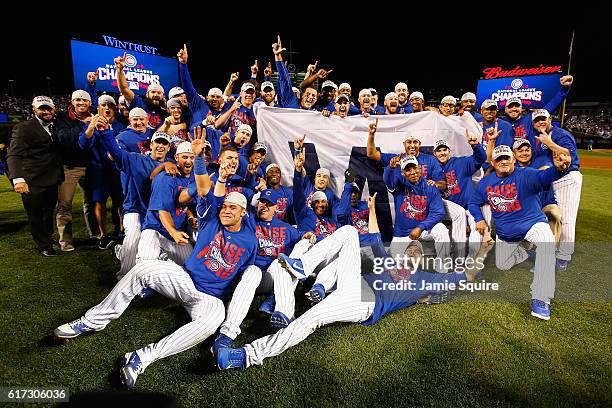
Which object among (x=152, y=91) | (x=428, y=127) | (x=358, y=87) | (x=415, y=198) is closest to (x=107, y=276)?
(x=152, y=91)

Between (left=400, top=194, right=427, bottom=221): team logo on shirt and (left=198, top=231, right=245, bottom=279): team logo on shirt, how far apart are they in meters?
2.92

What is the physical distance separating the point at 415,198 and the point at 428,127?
164 cm

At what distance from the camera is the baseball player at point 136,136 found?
598 centimetres

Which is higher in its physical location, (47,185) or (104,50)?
(104,50)

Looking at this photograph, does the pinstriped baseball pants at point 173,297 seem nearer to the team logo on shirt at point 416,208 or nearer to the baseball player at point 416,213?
the baseball player at point 416,213

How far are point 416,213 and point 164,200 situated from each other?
3.61 m

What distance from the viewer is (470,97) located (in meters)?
7.43

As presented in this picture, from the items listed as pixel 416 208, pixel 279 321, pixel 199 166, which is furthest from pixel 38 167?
pixel 416 208

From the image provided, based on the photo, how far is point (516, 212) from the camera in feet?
16.6

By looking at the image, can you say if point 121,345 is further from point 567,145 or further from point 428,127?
point 567,145

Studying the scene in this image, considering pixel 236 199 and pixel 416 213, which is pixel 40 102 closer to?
pixel 236 199

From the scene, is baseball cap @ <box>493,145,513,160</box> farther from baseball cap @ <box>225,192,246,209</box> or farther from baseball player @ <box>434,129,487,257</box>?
baseball cap @ <box>225,192,246,209</box>

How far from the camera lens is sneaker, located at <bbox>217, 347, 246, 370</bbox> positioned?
10.1 ft

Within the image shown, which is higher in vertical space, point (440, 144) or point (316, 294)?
point (440, 144)
